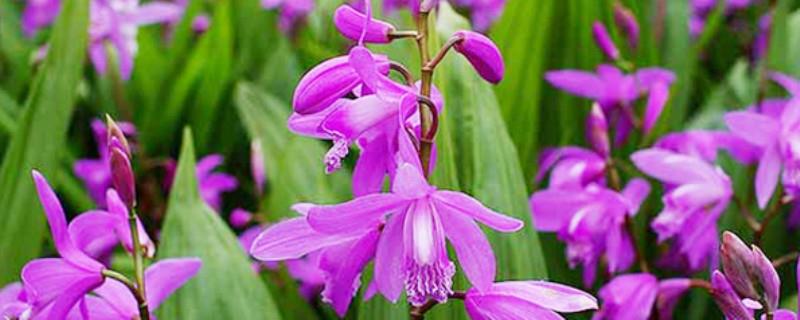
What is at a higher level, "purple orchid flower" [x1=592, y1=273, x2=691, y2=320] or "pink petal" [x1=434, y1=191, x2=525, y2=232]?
"pink petal" [x1=434, y1=191, x2=525, y2=232]

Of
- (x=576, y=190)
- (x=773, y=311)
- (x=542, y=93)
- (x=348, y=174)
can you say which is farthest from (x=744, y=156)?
(x=773, y=311)

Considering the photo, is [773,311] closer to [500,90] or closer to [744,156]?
[744,156]

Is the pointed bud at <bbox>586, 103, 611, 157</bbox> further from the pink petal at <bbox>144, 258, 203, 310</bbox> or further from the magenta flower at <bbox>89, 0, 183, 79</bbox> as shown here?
the magenta flower at <bbox>89, 0, 183, 79</bbox>

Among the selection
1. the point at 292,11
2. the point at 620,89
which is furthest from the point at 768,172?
the point at 292,11

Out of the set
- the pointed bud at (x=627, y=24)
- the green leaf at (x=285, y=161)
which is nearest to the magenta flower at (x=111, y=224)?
the green leaf at (x=285, y=161)

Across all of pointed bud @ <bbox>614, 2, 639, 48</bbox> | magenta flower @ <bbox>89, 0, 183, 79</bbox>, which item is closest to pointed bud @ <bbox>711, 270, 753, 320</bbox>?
pointed bud @ <bbox>614, 2, 639, 48</bbox>
